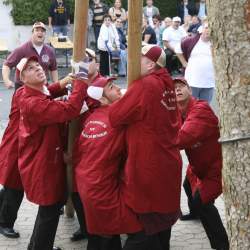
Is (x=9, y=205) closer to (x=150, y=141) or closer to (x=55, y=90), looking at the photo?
(x=55, y=90)

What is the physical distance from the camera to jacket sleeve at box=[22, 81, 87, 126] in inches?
175

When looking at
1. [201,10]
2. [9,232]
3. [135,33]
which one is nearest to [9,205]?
[9,232]

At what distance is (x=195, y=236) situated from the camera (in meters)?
5.59

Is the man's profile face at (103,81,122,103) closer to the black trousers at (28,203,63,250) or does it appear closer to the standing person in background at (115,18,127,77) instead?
the black trousers at (28,203,63,250)

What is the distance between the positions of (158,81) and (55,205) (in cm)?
140

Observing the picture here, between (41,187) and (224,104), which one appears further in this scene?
(41,187)

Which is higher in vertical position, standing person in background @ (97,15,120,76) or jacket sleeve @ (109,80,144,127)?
jacket sleeve @ (109,80,144,127)

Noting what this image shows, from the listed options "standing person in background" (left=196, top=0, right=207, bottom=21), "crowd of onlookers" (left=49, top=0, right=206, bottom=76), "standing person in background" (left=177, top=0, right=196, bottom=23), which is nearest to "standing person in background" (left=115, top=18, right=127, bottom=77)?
"crowd of onlookers" (left=49, top=0, right=206, bottom=76)

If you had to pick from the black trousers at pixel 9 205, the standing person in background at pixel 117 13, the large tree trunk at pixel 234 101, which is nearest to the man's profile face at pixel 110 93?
the black trousers at pixel 9 205

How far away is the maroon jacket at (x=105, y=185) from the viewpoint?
170 inches

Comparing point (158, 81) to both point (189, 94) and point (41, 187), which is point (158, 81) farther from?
point (41, 187)

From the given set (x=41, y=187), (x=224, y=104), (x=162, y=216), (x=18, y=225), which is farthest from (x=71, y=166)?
(x=224, y=104)

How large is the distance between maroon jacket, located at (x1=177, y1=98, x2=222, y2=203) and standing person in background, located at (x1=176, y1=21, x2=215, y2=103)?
11.5 feet

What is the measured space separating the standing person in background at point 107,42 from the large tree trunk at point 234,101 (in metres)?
13.3
